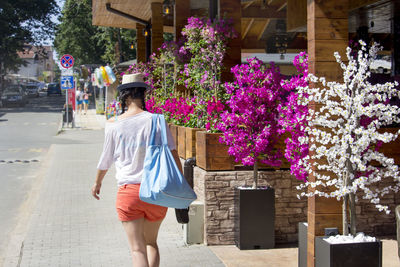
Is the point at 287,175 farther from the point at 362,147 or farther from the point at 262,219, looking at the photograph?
the point at 362,147

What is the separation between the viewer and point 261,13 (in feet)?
47.4

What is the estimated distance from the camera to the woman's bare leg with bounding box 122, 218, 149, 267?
14.0 ft

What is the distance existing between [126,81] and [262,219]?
2.54 metres

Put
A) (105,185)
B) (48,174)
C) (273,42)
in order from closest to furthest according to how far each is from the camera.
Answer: (105,185) → (48,174) → (273,42)

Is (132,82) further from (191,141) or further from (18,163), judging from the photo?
(18,163)

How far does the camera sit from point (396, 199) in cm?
670

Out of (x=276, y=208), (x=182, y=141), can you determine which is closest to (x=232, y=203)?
(x=276, y=208)

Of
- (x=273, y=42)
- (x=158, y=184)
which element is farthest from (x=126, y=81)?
(x=273, y=42)

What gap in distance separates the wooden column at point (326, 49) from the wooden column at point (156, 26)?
9.70 metres

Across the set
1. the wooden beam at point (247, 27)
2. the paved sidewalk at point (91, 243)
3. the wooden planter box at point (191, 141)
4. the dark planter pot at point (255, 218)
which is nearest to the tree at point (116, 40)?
the wooden beam at point (247, 27)

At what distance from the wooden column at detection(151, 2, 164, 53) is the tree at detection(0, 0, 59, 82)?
133 feet

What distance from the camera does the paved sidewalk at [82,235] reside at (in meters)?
5.97

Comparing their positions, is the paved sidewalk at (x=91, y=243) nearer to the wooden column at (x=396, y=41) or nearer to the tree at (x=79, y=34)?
the wooden column at (x=396, y=41)

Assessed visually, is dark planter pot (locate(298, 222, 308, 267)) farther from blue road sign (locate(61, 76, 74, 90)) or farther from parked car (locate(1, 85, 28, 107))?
parked car (locate(1, 85, 28, 107))
